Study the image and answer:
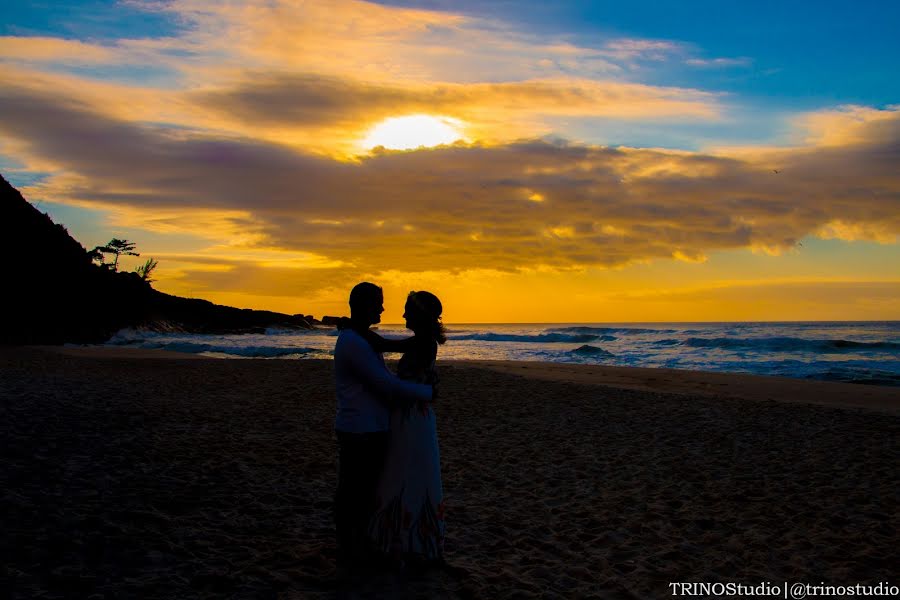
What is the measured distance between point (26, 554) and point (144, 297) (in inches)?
2016

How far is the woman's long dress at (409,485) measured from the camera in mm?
4590

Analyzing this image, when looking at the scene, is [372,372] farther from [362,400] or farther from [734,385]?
[734,385]

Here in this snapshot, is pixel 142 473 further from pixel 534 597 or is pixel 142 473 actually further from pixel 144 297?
pixel 144 297

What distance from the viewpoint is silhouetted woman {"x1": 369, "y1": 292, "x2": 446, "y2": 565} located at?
4.52 meters

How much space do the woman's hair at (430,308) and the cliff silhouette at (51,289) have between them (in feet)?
110

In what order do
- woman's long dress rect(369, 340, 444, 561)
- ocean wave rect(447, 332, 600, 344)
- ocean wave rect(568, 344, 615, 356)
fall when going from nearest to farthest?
1. woman's long dress rect(369, 340, 444, 561)
2. ocean wave rect(568, 344, 615, 356)
3. ocean wave rect(447, 332, 600, 344)

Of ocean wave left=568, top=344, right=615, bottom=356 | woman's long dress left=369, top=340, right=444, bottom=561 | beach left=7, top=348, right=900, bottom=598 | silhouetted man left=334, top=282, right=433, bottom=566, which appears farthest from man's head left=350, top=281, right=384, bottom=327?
ocean wave left=568, top=344, right=615, bottom=356

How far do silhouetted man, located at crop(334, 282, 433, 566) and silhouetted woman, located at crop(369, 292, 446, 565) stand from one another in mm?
82

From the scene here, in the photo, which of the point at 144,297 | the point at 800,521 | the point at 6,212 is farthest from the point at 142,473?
the point at 144,297

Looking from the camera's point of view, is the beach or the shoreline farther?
the shoreline

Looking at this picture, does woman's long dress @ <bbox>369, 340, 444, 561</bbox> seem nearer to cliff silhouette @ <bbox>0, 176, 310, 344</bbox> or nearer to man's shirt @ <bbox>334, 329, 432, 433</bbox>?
man's shirt @ <bbox>334, 329, 432, 433</bbox>

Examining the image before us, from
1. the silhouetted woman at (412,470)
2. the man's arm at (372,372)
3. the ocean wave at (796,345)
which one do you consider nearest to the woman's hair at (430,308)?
the silhouetted woman at (412,470)

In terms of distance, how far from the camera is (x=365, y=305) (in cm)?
444

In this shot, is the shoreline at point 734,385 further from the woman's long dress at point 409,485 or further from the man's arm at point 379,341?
the man's arm at point 379,341
